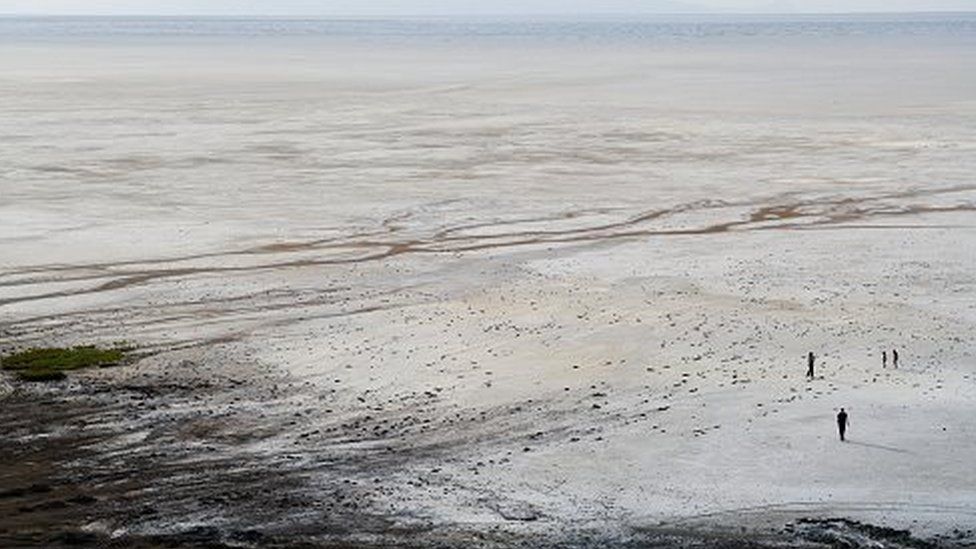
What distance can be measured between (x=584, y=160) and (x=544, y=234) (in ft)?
50.4

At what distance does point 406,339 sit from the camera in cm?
3097

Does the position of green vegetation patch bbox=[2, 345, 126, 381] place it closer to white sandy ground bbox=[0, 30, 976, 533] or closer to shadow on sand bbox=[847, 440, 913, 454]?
white sandy ground bbox=[0, 30, 976, 533]

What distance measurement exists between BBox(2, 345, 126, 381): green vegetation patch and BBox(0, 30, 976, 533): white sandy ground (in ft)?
2.69

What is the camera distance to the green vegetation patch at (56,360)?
1111 inches

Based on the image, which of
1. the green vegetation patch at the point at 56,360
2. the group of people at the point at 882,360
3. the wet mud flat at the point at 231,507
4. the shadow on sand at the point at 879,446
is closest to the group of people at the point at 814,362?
the group of people at the point at 882,360

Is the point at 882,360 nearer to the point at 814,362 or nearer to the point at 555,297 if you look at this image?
the point at 814,362

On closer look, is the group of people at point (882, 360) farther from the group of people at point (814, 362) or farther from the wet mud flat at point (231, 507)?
the wet mud flat at point (231, 507)

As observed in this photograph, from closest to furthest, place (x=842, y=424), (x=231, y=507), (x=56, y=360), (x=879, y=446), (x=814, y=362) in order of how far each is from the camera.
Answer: (x=231, y=507) < (x=879, y=446) < (x=842, y=424) < (x=814, y=362) < (x=56, y=360)

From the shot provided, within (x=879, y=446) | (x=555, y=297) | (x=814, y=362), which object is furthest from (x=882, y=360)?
(x=555, y=297)

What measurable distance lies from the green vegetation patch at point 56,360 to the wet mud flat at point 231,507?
2730 millimetres

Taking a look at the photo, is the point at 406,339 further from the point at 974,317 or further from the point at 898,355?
the point at 974,317

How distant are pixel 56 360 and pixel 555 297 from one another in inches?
413

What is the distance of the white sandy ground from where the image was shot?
76.8 feet

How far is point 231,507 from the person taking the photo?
21.6 metres
